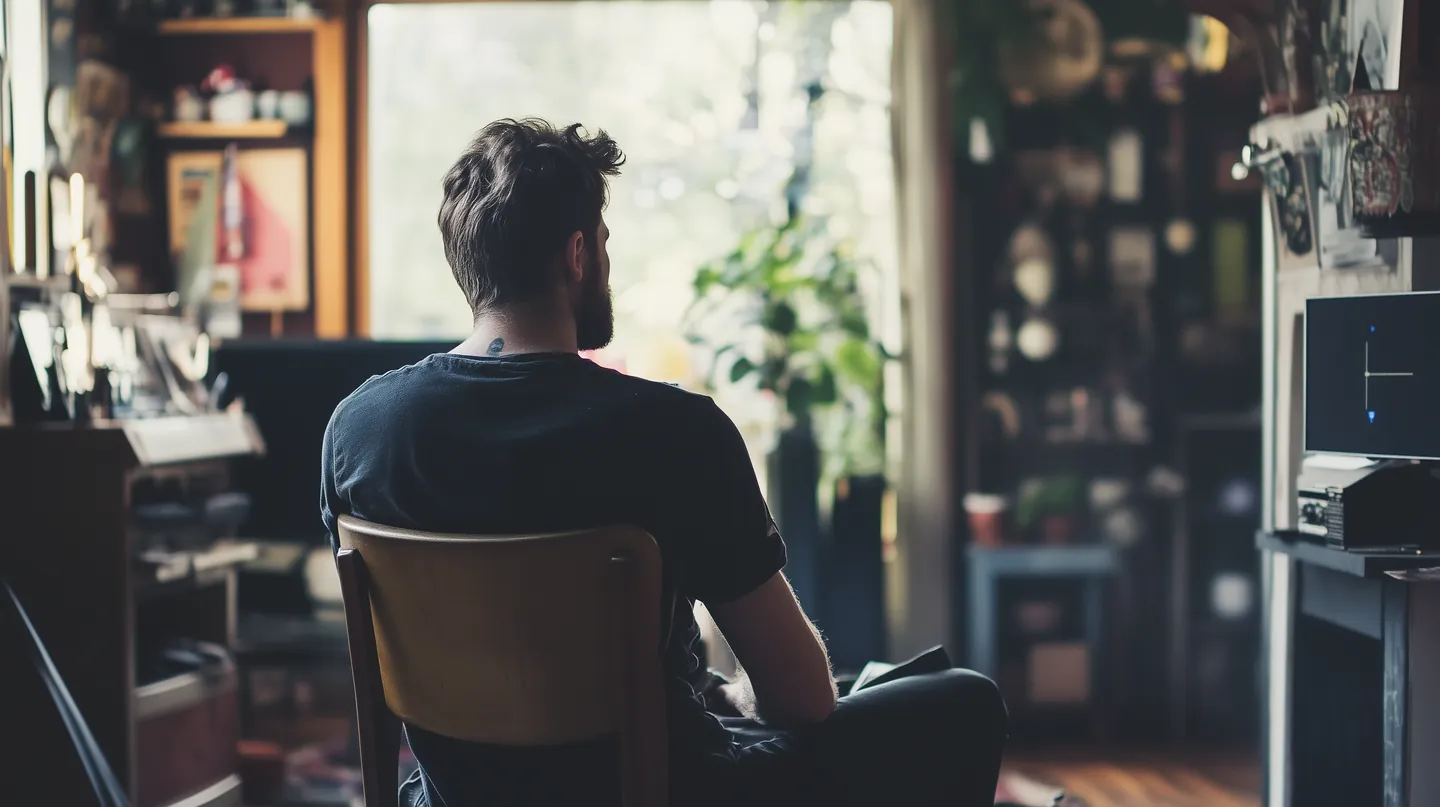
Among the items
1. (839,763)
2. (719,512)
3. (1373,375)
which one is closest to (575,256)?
(719,512)

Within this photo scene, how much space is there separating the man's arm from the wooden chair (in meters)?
0.12

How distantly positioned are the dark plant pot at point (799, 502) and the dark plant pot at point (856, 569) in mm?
54

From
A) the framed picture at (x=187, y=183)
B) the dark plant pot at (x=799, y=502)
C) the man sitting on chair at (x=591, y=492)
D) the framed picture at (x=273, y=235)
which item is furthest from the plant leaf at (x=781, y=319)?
the man sitting on chair at (x=591, y=492)

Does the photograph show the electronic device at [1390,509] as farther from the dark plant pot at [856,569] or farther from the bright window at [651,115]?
the bright window at [651,115]

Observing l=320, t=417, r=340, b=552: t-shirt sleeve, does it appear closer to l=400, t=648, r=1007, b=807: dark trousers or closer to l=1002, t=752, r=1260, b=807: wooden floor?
l=400, t=648, r=1007, b=807: dark trousers

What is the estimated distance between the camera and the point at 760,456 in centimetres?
386

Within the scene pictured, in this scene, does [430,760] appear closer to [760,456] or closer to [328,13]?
[760,456]

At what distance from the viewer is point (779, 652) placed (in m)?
1.36

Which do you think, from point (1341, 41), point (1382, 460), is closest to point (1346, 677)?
point (1382, 460)

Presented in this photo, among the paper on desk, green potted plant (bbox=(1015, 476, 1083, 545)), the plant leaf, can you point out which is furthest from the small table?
the paper on desk

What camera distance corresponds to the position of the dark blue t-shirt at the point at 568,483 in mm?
1288

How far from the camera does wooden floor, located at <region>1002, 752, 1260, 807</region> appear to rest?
3199mm

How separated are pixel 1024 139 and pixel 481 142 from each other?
2.79 meters

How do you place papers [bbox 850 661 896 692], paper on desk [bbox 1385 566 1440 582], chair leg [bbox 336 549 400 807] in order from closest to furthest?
1. chair leg [bbox 336 549 400 807]
2. papers [bbox 850 661 896 692]
3. paper on desk [bbox 1385 566 1440 582]
